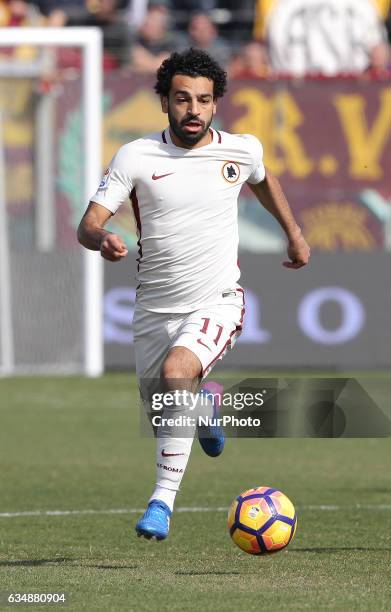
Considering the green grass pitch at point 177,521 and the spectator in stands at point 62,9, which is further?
the spectator in stands at point 62,9

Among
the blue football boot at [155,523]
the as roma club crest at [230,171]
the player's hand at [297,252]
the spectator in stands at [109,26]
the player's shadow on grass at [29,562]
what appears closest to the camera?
the blue football boot at [155,523]

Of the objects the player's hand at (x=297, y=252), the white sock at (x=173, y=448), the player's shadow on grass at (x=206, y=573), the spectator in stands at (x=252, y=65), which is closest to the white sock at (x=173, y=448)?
the white sock at (x=173, y=448)

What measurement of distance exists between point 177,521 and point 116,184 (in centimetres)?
261

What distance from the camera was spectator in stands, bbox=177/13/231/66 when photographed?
19.2 metres

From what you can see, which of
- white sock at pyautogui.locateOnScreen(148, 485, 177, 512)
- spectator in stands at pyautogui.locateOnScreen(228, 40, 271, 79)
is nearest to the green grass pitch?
white sock at pyautogui.locateOnScreen(148, 485, 177, 512)

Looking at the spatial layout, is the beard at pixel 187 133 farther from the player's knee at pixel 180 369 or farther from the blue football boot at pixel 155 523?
the blue football boot at pixel 155 523

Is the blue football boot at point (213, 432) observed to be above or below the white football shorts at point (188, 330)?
below

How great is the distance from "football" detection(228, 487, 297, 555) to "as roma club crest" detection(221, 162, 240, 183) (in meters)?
1.66

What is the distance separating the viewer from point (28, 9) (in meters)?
19.7

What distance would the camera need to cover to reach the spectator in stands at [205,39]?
62.8 feet

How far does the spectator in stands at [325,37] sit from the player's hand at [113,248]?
13.4 meters

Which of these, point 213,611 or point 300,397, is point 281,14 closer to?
point 300,397

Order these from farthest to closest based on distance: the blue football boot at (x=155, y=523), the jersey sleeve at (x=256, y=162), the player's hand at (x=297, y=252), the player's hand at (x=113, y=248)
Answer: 1. the player's hand at (x=297, y=252)
2. the jersey sleeve at (x=256, y=162)
3. the blue football boot at (x=155, y=523)
4. the player's hand at (x=113, y=248)

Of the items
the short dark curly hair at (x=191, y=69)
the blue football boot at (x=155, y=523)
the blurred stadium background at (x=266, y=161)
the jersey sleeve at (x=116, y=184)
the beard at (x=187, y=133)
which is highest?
the short dark curly hair at (x=191, y=69)
